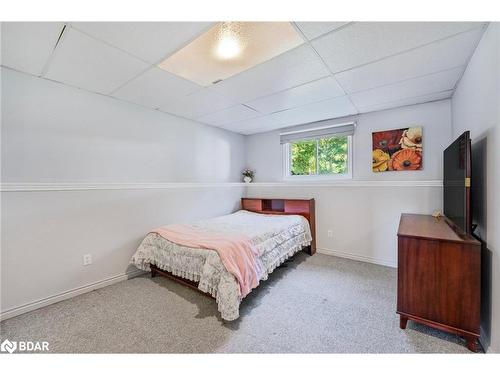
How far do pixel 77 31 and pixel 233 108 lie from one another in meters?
1.77

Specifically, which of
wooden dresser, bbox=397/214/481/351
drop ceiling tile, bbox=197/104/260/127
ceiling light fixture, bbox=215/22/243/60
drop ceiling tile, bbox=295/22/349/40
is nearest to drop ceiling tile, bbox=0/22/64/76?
ceiling light fixture, bbox=215/22/243/60

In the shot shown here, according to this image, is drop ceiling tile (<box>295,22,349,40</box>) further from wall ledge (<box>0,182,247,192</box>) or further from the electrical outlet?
the electrical outlet

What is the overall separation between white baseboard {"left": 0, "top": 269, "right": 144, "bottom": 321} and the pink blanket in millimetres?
798

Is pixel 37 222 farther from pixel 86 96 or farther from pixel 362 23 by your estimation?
pixel 362 23

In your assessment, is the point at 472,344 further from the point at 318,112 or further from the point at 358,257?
the point at 318,112

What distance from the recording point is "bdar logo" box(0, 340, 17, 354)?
1.52m

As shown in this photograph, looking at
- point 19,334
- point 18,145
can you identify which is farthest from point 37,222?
point 19,334

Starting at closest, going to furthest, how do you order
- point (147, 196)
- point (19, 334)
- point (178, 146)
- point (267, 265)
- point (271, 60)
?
point (19, 334) < point (271, 60) < point (267, 265) < point (147, 196) < point (178, 146)

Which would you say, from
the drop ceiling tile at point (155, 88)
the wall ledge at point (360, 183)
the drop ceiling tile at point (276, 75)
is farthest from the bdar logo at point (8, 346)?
the wall ledge at point (360, 183)

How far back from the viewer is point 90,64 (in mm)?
1839

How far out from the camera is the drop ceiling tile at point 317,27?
1384 mm

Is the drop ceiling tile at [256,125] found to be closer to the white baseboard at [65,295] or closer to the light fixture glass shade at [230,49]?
the light fixture glass shade at [230,49]

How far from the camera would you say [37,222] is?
6.68 feet

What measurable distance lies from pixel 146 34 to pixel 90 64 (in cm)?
75
